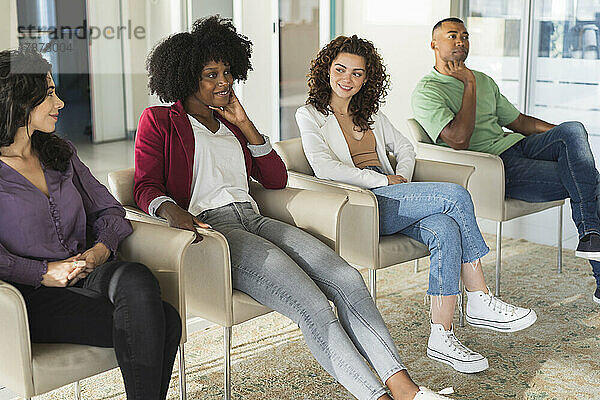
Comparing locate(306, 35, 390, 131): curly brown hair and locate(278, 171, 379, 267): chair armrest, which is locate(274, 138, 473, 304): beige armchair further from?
locate(306, 35, 390, 131): curly brown hair

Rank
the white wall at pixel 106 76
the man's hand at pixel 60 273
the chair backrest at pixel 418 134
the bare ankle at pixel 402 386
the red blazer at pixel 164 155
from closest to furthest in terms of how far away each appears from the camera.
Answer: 1. the man's hand at pixel 60 273
2. the bare ankle at pixel 402 386
3. the red blazer at pixel 164 155
4. the white wall at pixel 106 76
5. the chair backrest at pixel 418 134

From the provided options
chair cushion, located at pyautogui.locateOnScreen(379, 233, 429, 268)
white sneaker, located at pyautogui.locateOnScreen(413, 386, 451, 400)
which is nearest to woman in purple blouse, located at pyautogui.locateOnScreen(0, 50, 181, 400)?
white sneaker, located at pyautogui.locateOnScreen(413, 386, 451, 400)

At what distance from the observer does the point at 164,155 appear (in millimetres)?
2641

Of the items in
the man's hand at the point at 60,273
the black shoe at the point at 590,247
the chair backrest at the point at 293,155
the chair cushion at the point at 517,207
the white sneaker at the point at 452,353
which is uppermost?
the chair backrest at the point at 293,155

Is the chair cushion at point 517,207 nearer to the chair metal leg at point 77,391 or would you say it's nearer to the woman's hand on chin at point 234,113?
the woman's hand on chin at point 234,113

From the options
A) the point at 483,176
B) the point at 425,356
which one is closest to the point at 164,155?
the point at 425,356

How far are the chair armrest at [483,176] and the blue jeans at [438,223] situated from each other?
1.98ft

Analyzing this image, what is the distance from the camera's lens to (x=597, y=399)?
2.61 m

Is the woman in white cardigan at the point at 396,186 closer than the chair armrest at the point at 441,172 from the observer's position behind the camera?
Yes

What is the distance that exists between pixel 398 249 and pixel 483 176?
0.82 m

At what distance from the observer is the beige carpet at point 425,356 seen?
8.79 feet

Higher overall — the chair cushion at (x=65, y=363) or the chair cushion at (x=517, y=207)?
the chair cushion at (x=517, y=207)

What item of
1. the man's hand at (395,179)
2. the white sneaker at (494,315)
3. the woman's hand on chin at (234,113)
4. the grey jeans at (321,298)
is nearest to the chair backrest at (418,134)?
the man's hand at (395,179)

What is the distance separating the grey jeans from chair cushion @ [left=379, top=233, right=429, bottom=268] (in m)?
0.41
